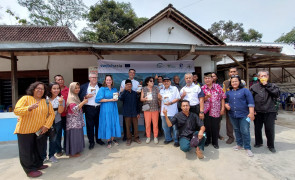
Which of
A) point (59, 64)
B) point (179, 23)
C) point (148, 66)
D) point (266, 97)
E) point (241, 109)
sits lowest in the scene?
point (241, 109)

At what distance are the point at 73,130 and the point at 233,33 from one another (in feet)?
126

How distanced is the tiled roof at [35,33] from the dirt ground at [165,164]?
29.4 ft

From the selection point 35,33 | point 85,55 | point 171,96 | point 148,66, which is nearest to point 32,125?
point 171,96

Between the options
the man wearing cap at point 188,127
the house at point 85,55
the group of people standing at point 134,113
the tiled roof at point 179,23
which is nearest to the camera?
the group of people standing at point 134,113

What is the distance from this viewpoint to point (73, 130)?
307 cm

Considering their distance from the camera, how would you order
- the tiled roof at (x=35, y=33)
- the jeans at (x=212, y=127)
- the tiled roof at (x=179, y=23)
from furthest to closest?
1. the tiled roof at (x=35, y=33)
2. the tiled roof at (x=179, y=23)
3. the jeans at (x=212, y=127)

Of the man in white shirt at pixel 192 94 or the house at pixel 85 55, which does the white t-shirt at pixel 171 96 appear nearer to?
the man in white shirt at pixel 192 94

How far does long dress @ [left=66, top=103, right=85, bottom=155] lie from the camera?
3.07 m

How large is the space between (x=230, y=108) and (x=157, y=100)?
1613 mm

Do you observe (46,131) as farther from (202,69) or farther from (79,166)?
(202,69)

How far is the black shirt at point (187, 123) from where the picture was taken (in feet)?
10.2

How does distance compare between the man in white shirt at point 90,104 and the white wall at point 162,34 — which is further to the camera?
the white wall at point 162,34

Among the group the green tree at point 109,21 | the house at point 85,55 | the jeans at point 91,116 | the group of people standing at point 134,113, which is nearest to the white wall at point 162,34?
the house at point 85,55

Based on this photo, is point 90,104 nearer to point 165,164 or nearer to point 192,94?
point 165,164
